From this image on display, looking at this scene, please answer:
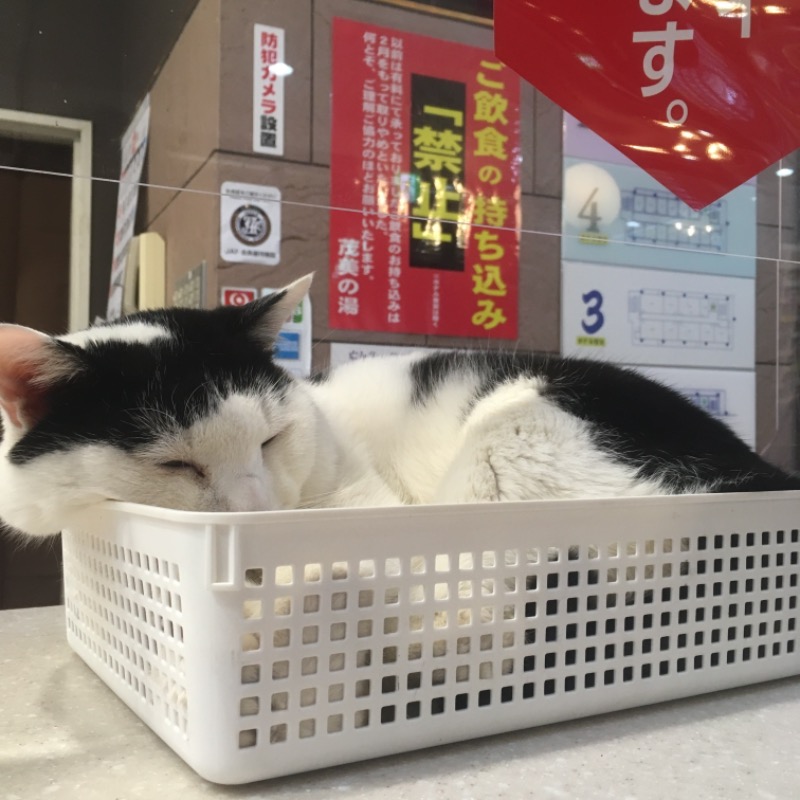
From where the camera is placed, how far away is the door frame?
1.34 meters

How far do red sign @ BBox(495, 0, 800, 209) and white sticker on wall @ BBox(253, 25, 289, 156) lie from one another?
521 mm

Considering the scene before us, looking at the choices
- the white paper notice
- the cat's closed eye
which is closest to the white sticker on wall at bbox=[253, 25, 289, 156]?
the white paper notice

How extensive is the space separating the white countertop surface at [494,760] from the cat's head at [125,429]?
0.74 feet

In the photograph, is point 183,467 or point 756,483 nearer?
point 183,467

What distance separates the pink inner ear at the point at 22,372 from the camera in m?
0.68

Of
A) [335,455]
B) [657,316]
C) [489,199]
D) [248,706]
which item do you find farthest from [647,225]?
[248,706]

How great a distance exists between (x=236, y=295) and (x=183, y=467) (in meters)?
0.75

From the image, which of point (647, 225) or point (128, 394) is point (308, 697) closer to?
point (128, 394)

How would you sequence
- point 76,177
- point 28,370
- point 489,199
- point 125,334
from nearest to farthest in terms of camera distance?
point 28,370, point 125,334, point 76,177, point 489,199

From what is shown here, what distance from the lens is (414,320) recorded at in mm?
1589

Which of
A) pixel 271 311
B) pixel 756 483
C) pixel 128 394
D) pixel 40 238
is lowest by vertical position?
pixel 756 483

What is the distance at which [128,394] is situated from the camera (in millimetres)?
758

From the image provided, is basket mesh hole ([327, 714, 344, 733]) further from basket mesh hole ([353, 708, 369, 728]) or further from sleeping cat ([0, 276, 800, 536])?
sleeping cat ([0, 276, 800, 536])

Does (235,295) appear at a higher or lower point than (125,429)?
higher
